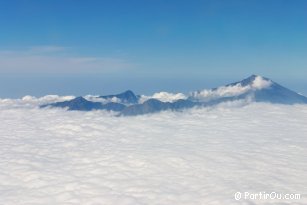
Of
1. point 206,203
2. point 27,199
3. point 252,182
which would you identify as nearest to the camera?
point 206,203

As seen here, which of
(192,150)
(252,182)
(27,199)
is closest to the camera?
(27,199)

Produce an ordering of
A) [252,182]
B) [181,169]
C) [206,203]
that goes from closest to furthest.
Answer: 1. [206,203]
2. [252,182]
3. [181,169]

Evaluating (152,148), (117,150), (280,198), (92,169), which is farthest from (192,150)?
(280,198)

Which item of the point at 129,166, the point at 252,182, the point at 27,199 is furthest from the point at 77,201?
the point at 252,182

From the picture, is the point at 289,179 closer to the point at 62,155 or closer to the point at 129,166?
the point at 129,166

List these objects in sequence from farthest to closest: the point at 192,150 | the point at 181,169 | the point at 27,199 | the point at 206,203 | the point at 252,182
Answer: the point at 192,150 → the point at 181,169 → the point at 252,182 → the point at 27,199 → the point at 206,203

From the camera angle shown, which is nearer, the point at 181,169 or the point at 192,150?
the point at 181,169

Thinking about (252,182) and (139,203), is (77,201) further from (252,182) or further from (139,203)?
(252,182)

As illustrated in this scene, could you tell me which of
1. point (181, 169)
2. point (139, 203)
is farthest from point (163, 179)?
point (139, 203)

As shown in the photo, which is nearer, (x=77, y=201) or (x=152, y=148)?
(x=77, y=201)
